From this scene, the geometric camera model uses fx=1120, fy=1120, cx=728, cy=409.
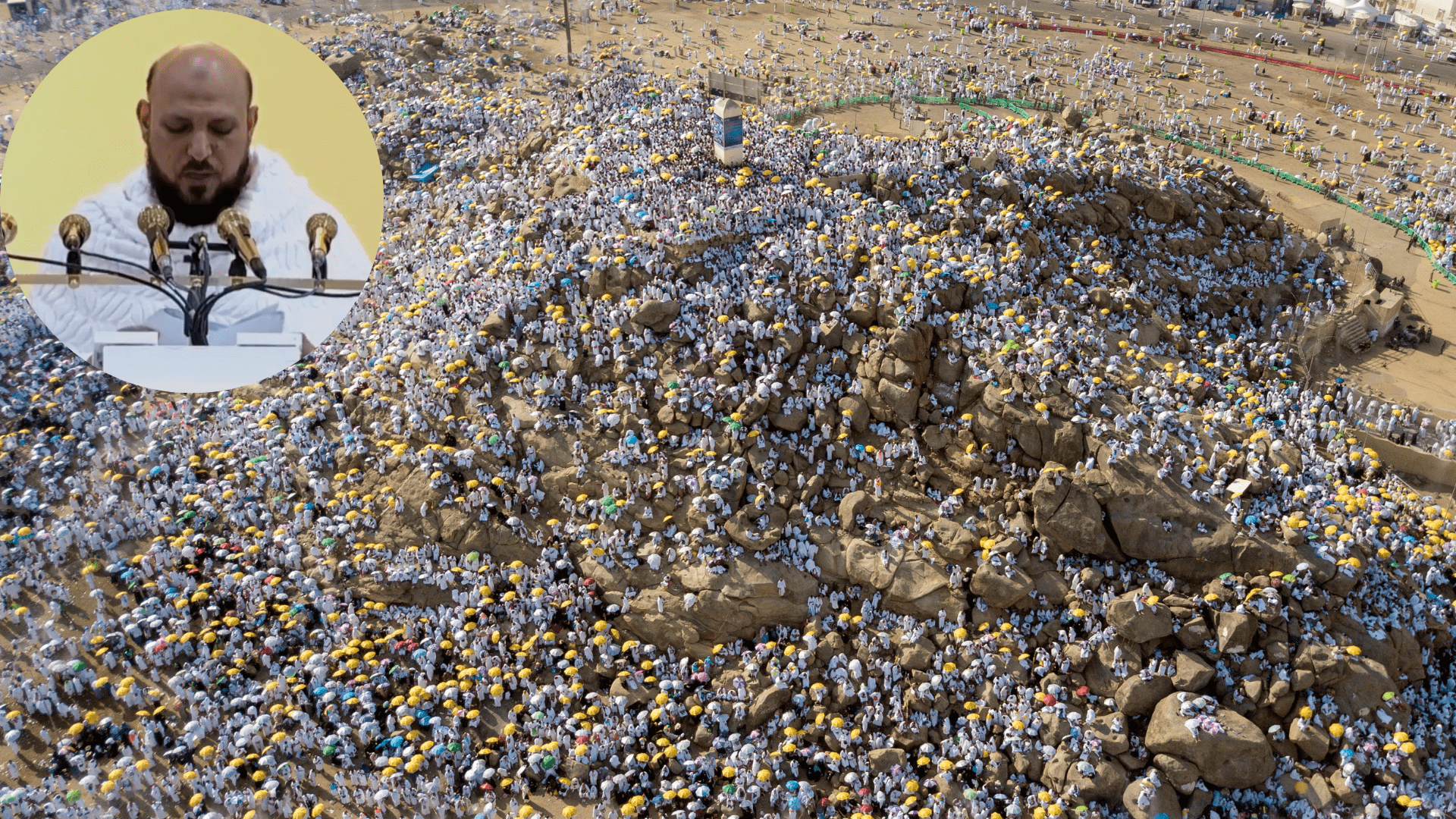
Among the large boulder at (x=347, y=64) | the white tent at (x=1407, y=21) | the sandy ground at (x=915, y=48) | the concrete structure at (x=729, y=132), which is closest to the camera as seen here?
the concrete structure at (x=729, y=132)

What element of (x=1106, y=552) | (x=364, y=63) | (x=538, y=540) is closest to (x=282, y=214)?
(x=538, y=540)

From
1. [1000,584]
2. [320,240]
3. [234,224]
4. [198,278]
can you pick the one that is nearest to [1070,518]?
[1000,584]

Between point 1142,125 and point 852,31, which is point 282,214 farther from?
point 852,31

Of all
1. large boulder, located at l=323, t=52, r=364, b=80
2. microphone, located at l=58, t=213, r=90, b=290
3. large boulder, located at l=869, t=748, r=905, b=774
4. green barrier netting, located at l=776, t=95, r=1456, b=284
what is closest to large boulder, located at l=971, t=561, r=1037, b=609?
large boulder, located at l=869, t=748, r=905, b=774

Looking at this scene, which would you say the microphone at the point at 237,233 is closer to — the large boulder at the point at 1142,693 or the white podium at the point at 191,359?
the white podium at the point at 191,359

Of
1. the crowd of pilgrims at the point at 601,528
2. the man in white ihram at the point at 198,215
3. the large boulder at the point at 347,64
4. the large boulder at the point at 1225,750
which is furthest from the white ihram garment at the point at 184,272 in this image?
the large boulder at the point at 347,64

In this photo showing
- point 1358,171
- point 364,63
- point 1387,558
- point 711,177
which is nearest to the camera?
point 1387,558

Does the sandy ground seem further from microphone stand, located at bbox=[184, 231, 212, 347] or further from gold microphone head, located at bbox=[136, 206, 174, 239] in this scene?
gold microphone head, located at bbox=[136, 206, 174, 239]

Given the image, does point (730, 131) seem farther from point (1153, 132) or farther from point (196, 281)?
point (1153, 132)
